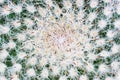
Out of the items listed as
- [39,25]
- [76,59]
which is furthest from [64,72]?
[39,25]

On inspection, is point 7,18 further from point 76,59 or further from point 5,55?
point 76,59

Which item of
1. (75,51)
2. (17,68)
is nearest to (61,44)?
(75,51)

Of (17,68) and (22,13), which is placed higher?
(22,13)

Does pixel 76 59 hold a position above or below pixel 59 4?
below

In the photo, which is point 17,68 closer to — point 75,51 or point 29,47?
point 29,47

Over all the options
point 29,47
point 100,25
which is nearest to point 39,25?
point 29,47
